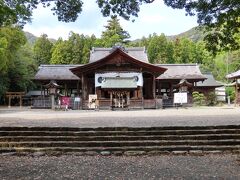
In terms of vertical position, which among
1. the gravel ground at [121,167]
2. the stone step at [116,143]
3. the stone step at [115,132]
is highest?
the stone step at [115,132]

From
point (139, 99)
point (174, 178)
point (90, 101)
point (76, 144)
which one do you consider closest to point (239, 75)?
point (139, 99)

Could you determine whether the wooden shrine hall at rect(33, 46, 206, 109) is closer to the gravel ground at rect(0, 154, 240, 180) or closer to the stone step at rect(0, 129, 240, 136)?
the stone step at rect(0, 129, 240, 136)

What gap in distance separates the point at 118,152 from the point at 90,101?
20.2 metres

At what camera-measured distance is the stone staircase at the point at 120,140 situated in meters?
9.96

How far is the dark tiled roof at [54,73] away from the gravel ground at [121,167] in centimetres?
2650

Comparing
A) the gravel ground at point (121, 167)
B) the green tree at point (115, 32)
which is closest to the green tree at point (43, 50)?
the green tree at point (115, 32)

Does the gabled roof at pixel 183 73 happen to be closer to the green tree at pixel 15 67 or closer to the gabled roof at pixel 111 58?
the gabled roof at pixel 111 58

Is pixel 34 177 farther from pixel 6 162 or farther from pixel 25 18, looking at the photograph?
pixel 25 18

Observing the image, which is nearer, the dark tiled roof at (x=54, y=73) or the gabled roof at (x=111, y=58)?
the gabled roof at (x=111, y=58)

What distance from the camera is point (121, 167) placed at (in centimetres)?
806

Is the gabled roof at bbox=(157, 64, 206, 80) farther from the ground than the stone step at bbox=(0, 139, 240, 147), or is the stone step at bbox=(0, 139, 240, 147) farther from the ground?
the gabled roof at bbox=(157, 64, 206, 80)

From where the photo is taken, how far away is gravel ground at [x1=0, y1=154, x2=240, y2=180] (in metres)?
7.11

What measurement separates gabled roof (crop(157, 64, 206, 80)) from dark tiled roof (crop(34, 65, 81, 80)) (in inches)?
339

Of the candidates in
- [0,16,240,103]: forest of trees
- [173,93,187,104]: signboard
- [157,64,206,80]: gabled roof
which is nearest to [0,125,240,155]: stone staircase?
[173,93,187,104]: signboard
